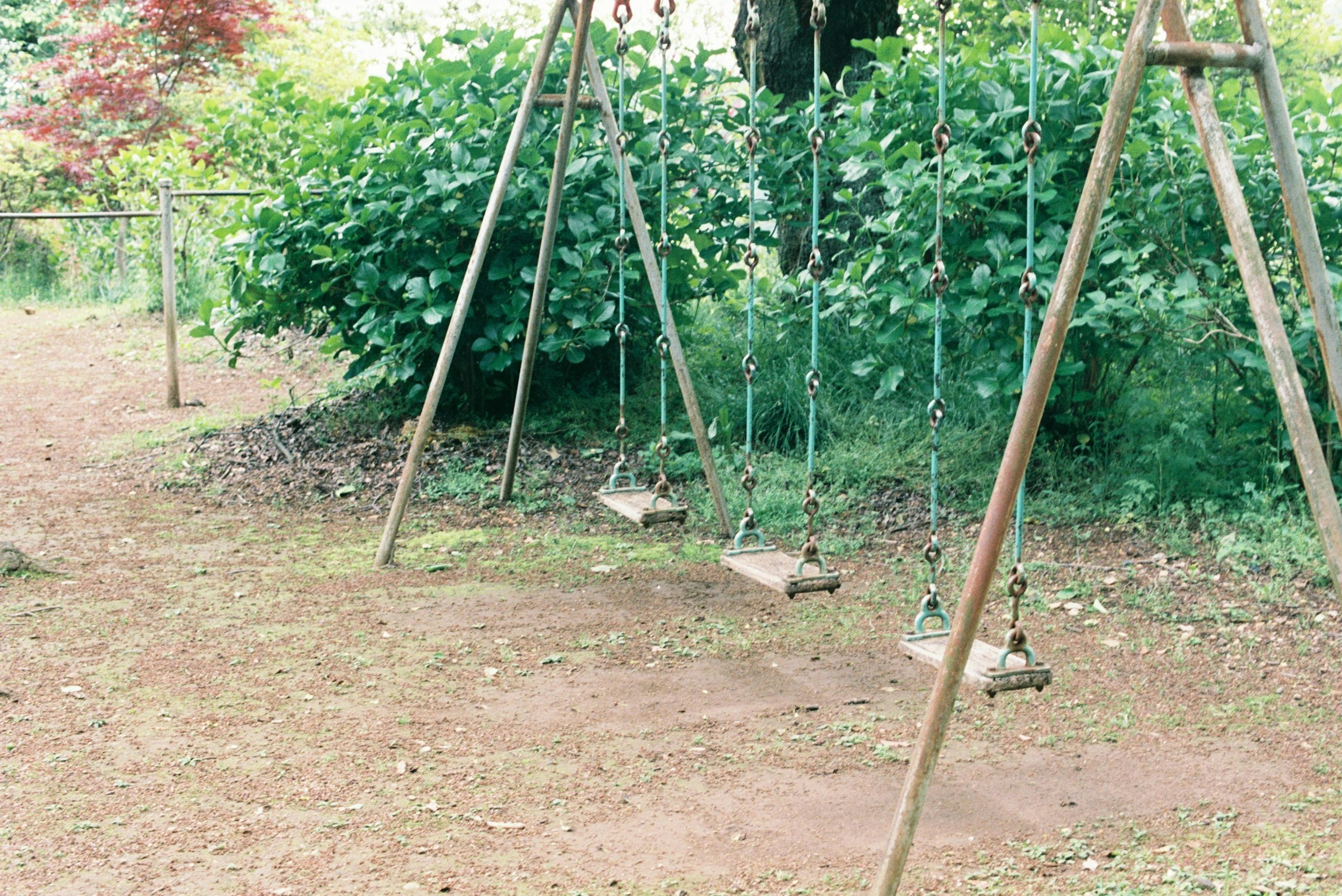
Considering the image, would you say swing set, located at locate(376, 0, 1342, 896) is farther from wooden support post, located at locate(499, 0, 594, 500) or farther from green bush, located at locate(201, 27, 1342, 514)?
green bush, located at locate(201, 27, 1342, 514)

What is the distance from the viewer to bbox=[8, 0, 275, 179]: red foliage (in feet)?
43.6

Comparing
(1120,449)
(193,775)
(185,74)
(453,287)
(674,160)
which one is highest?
(185,74)

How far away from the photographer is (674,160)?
21.4ft

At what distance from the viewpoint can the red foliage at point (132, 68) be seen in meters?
13.3

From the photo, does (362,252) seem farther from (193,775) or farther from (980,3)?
(980,3)

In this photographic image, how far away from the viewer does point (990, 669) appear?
2949 mm

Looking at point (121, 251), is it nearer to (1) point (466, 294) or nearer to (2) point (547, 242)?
(2) point (547, 242)

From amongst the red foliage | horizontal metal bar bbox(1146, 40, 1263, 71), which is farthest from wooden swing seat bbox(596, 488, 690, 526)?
the red foliage

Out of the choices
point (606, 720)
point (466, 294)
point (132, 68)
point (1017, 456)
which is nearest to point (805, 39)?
point (466, 294)

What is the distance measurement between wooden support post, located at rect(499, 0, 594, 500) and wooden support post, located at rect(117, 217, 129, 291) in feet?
27.8

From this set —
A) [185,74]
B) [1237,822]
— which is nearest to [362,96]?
[1237,822]

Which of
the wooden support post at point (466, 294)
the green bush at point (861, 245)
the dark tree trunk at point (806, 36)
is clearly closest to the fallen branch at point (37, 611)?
the wooden support post at point (466, 294)

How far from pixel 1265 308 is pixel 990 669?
969mm

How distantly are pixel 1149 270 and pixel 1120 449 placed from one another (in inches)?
31.4
